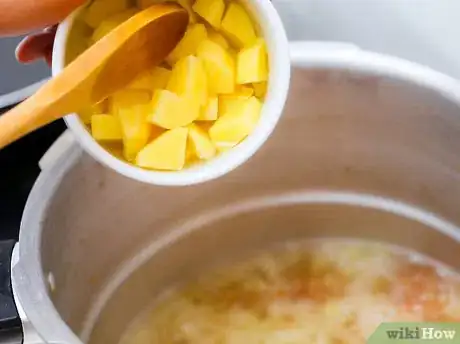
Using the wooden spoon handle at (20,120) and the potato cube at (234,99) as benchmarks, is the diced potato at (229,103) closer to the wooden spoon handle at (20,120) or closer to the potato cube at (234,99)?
the potato cube at (234,99)

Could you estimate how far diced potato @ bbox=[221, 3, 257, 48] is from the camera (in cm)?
51

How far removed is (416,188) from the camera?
27.5 inches

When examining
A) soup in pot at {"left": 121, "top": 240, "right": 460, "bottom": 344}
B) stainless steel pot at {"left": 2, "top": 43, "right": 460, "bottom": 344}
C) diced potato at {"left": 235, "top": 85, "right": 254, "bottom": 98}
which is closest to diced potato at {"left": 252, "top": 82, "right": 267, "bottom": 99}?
diced potato at {"left": 235, "top": 85, "right": 254, "bottom": 98}

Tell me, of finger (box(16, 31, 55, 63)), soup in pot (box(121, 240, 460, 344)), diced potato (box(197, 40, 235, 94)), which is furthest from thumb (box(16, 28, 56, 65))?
soup in pot (box(121, 240, 460, 344))

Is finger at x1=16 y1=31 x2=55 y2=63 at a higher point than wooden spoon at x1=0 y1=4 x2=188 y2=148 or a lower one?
higher

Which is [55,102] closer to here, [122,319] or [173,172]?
[173,172]

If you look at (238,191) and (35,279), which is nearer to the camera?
(35,279)

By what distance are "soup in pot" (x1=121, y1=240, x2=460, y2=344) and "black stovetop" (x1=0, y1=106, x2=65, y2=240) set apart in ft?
0.47

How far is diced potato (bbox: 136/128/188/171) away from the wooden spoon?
1.7 inches

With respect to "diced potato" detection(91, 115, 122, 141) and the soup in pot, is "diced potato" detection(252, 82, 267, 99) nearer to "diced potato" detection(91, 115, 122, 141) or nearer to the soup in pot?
"diced potato" detection(91, 115, 122, 141)

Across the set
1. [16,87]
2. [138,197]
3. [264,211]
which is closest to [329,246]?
[264,211]

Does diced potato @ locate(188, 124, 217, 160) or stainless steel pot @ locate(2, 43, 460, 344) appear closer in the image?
diced potato @ locate(188, 124, 217, 160)

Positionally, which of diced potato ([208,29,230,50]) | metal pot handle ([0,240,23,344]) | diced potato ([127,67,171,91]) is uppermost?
diced potato ([208,29,230,50])

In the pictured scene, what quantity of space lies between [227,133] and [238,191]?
0.22 meters
